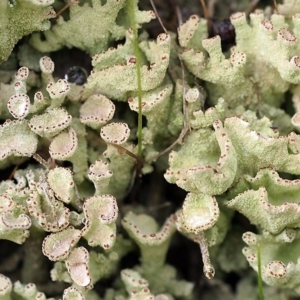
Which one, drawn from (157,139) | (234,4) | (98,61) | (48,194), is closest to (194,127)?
(157,139)

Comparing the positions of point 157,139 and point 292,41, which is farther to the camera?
point 157,139

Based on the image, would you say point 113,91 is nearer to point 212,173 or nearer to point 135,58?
point 135,58

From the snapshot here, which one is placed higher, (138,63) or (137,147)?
(138,63)

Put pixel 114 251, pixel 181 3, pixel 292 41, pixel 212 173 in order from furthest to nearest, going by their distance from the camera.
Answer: pixel 181 3, pixel 114 251, pixel 292 41, pixel 212 173

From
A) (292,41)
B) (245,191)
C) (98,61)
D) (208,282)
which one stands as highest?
(98,61)

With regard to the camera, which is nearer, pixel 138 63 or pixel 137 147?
pixel 138 63

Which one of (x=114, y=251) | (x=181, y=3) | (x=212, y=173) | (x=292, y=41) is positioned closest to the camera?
(x=212, y=173)

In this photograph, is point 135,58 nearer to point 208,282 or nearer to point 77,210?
point 77,210

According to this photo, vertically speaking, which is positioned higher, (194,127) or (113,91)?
(113,91)

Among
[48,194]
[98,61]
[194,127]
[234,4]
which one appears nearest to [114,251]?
[48,194]
